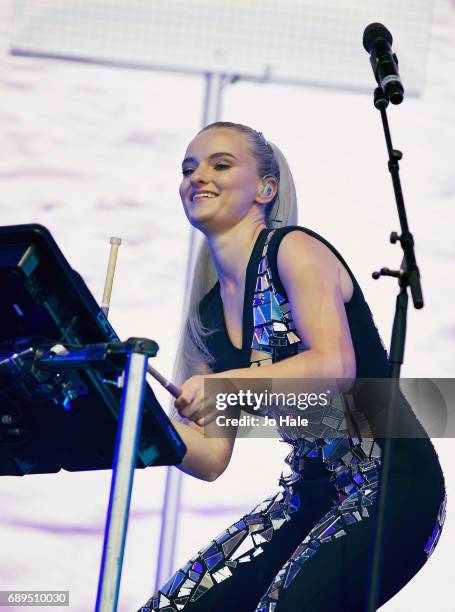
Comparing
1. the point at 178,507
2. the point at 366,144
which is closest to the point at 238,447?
the point at 178,507

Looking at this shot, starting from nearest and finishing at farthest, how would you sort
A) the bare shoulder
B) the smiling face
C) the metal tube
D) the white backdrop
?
the metal tube < the bare shoulder < the smiling face < the white backdrop

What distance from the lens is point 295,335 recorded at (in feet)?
7.04

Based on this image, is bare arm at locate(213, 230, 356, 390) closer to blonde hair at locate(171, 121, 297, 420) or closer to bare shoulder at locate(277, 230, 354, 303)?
bare shoulder at locate(277, 230, 354, 303)

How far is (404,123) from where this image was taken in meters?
3.17

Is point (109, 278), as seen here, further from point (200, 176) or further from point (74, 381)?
point (200, 176)

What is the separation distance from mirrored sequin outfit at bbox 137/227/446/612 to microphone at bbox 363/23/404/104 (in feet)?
1.21

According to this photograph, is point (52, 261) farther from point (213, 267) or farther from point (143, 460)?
point (213, 267)

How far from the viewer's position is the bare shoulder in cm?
209

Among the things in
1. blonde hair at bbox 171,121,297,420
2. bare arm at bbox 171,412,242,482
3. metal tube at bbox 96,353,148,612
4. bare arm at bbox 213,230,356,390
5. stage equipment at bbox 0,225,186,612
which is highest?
blonde hair at bbox 171,121,297,420

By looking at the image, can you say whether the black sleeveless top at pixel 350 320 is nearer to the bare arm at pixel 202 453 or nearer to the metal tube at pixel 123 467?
the bare arm at pixel 202 453

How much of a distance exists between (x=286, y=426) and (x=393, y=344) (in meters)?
0.42

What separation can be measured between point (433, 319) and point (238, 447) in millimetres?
697

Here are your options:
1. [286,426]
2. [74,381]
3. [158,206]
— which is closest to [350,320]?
[286,426]

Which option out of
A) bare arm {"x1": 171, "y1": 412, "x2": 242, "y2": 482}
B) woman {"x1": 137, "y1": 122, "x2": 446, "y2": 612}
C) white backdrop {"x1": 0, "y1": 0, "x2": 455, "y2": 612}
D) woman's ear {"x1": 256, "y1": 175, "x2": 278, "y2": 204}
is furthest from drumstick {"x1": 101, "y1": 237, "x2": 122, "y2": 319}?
white backdrop {"x1": 0, "y1": 0, "x2": 455, "y2": 612}
